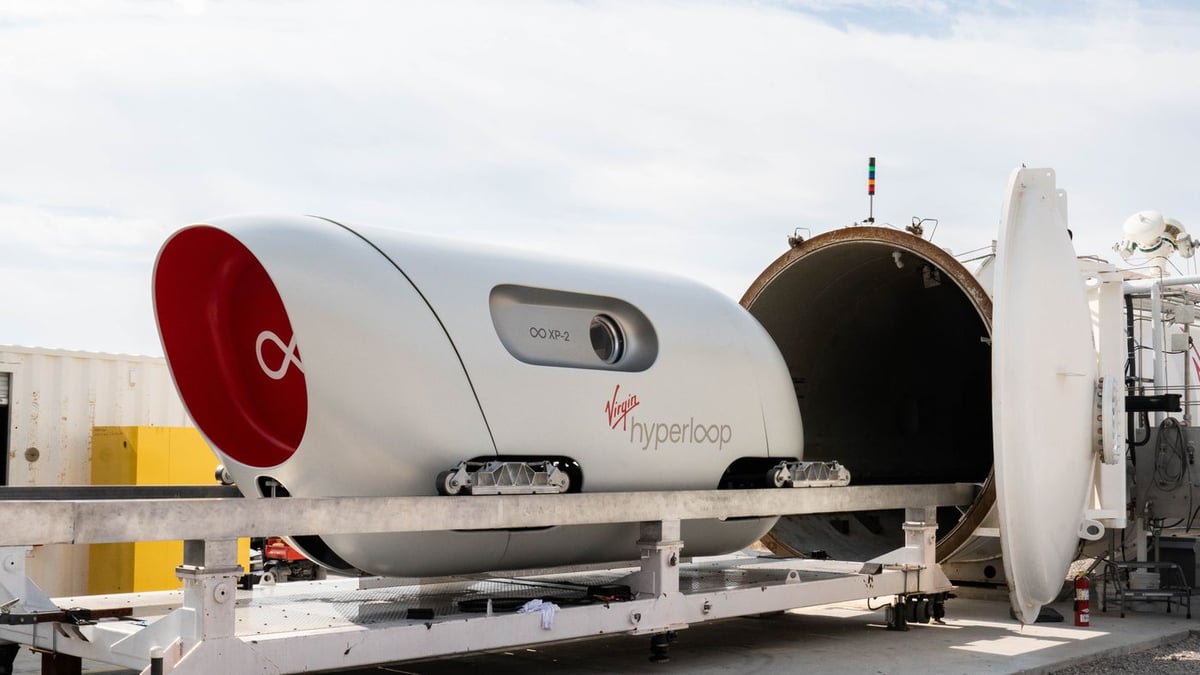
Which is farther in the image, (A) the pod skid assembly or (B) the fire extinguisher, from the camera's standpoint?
(B) the fire extinguisher

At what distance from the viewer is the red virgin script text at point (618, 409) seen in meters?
7.42

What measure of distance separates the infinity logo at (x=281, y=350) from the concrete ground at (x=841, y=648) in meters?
1.89

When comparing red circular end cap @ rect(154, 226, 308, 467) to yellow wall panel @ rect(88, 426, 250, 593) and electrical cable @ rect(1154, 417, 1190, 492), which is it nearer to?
yellow wall panel @ rect(88, 426, 250, 593)

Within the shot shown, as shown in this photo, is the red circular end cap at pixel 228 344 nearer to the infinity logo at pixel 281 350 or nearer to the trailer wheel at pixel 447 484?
the infinity logo at pixel 281 350

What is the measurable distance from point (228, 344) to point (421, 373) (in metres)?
1.17

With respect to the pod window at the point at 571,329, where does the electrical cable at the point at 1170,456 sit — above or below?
below

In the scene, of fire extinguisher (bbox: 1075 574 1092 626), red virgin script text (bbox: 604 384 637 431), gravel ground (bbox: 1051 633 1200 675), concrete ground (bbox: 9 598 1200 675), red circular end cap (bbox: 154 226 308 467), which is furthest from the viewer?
fire extinguisher (bbox: 1075 574 1092 626)

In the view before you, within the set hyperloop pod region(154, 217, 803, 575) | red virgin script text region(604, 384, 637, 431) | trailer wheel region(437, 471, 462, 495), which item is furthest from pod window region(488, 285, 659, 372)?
trailer wheel region(437, 471, 462, 495)

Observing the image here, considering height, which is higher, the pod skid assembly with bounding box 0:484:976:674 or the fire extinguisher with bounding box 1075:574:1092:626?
the pod skid assembly with bounding box 0:484:976:674

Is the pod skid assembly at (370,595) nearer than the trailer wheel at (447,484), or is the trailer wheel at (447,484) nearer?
the pod skid assembly at (370,595)

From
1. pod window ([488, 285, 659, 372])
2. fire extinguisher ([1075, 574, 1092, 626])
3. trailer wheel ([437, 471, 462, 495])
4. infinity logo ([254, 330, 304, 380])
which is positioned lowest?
fire extinguisher ([1075, 574, 1092, 626])

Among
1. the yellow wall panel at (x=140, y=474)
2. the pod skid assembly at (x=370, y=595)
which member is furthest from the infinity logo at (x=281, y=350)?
the yellow wall panel at (x=140, y=474)

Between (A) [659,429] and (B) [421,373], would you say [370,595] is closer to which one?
(B) [421,373]

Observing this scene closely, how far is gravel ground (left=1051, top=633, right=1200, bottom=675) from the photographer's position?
8.05m
